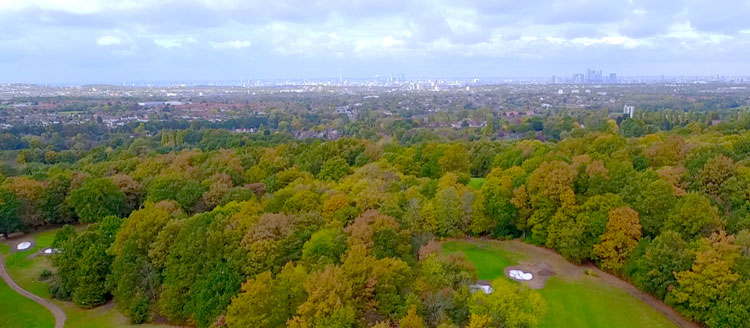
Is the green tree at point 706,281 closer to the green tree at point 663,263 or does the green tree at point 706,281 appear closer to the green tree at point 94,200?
the green tree at point 663,263

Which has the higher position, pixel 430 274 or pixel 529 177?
pixel 529 177

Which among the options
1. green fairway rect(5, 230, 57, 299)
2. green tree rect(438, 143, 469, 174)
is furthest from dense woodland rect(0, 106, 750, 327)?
green tree rect(438, 143, 469, 174)

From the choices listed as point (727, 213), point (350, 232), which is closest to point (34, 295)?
point (350, 232)

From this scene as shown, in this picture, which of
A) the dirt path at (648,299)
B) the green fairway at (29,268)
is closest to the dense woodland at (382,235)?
the dirt path at (648,299)

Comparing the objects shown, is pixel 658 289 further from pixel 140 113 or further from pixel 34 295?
pixel 140 113

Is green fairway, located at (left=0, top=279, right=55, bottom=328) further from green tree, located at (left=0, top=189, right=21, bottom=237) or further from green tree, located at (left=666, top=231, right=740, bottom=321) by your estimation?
green tree, located at (left=666, top=231, right=740, bottom=321)
